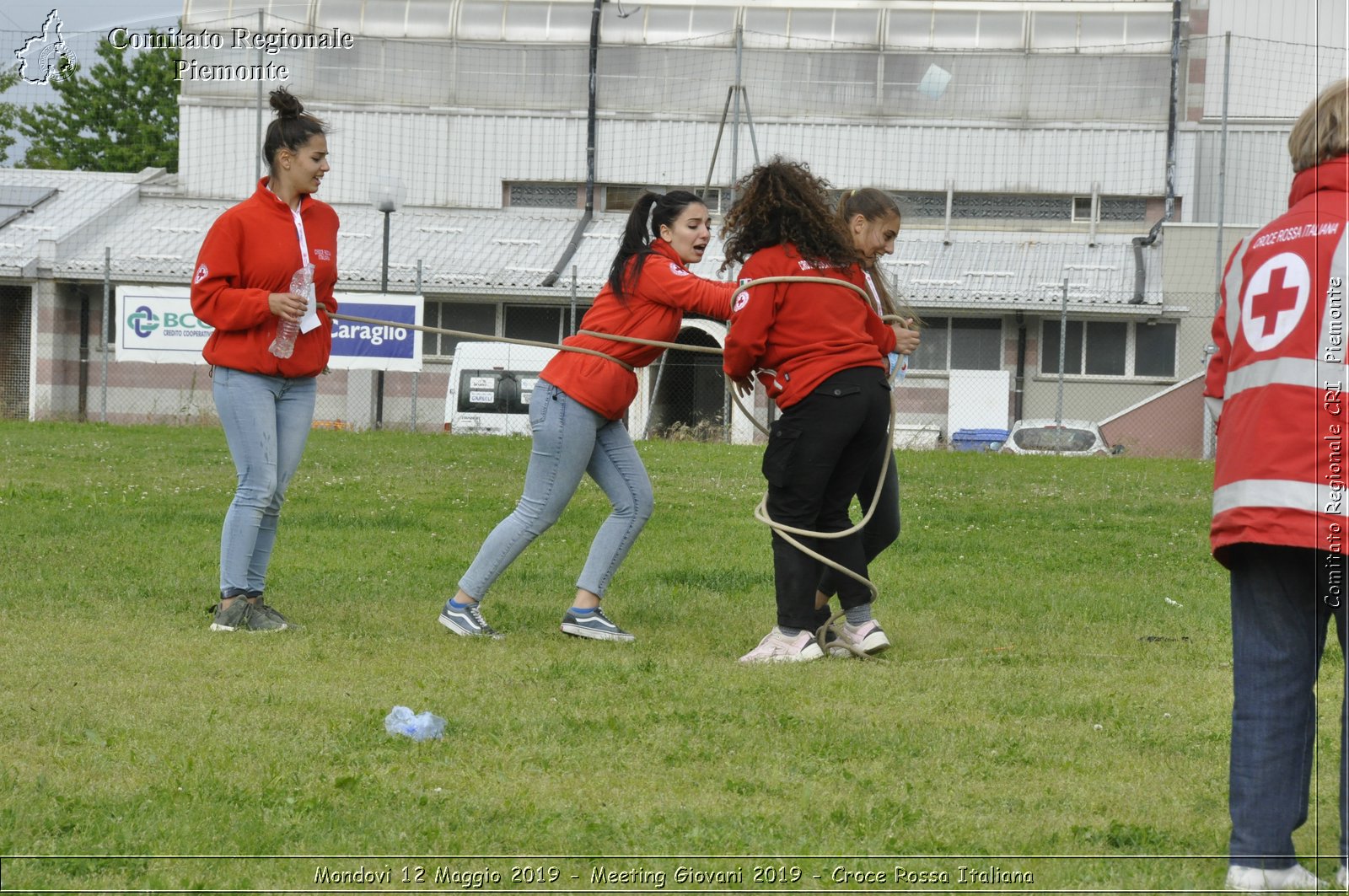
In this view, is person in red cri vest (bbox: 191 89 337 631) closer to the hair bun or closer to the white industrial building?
the hair bun

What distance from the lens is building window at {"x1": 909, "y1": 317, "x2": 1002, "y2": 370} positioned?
97.3 feet

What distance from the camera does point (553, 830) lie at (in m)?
3.74

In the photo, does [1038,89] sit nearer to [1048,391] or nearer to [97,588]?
[1048,391]

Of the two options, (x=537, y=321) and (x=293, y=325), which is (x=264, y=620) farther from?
(x=537, y=321)

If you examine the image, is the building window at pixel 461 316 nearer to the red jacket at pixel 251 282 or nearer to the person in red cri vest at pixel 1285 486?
the red jacket at pixel 251 282

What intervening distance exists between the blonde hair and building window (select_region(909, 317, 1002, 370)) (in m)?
26.4

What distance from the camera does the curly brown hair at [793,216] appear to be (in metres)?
6.12

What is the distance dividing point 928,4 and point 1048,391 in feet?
34.6

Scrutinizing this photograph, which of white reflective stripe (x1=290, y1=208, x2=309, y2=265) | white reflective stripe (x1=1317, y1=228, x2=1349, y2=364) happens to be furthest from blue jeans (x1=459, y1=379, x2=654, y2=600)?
white reflective stripe (x1=1317, y1=228, x2=1349, y2=364)

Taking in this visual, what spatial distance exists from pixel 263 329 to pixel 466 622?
1.54 m

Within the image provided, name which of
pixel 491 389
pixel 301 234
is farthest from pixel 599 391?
pixel 491 389

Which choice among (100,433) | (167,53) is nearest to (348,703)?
(100,433)

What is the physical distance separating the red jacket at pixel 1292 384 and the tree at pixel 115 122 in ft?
165

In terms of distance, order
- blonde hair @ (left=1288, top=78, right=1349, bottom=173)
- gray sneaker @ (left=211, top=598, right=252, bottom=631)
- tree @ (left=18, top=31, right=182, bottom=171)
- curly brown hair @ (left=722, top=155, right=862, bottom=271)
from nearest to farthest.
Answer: blonde hair @ (left=1288, top=78, right=1349, bottom=173), curly brown hair @ (left=722, top=155, right=862, bottom=271), gray sneaker @ (left=211, top=598, right=252, bottom=631), tree @ (left=18, top=31, right=182, bottom=171)
